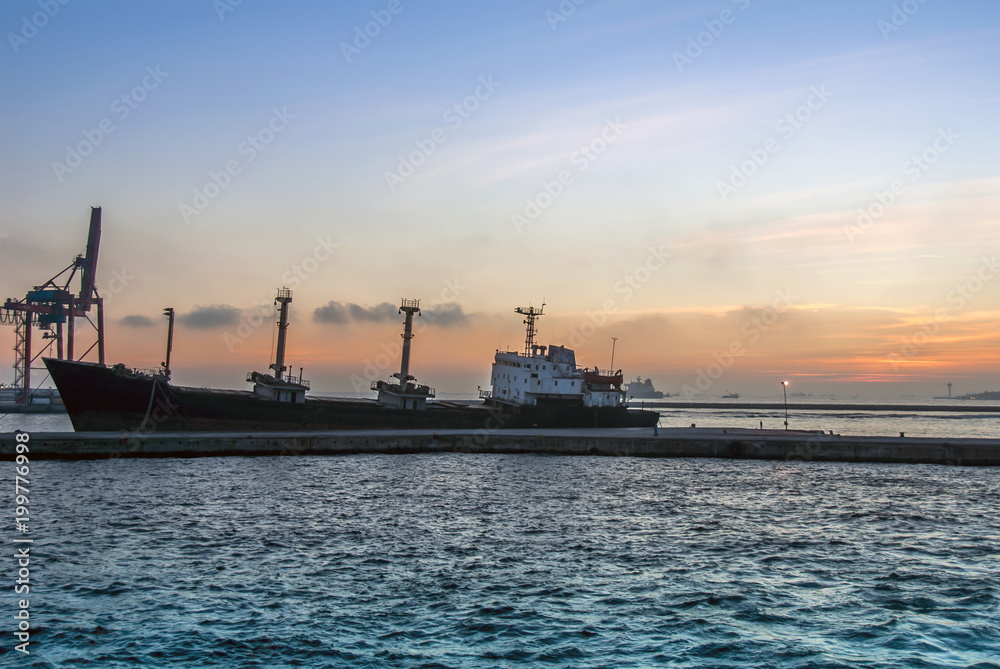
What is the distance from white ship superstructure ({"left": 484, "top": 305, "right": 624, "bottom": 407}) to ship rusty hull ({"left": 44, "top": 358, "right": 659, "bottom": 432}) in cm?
441

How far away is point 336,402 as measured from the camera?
62.9 m

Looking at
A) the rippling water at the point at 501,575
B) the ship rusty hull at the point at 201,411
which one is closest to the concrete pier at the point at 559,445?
the ship rusty hull at the point at 201,411

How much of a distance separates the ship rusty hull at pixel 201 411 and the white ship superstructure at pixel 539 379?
4.41m

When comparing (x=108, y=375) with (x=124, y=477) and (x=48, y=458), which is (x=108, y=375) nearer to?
(x=48, y=458)

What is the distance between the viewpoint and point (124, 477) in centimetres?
3684

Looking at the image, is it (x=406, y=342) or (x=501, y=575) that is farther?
(x=406, y=342)

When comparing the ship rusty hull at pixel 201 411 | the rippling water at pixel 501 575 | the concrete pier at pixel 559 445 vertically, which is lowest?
the rippling water at pixel 501 575

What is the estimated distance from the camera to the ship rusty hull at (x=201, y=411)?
51531 mm

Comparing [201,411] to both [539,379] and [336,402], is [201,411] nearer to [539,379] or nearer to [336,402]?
[336,402]

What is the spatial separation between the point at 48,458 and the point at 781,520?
43.6 meters

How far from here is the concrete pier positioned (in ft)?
154

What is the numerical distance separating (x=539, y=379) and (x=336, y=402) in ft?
71.1

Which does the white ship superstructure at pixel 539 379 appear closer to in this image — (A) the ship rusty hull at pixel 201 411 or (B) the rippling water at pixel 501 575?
(A) the ship rusty hull at pixel 201 411

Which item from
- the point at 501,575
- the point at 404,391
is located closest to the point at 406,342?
the point at 404,391
